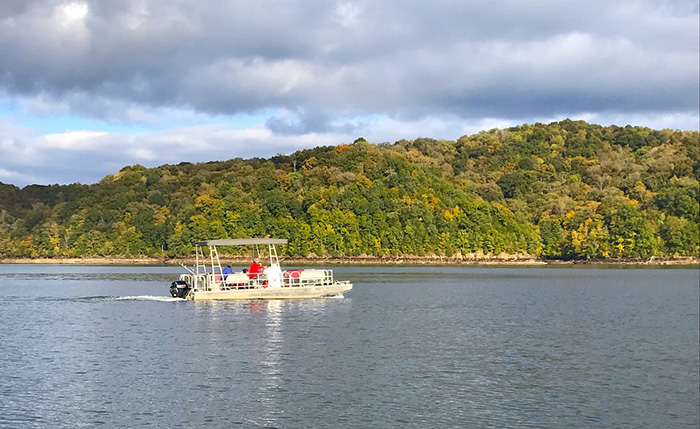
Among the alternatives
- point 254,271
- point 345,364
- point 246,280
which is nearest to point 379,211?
point 254,271

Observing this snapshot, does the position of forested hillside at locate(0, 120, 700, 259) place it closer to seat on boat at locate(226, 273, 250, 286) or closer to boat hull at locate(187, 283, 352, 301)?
boat hull at locate(187, 283, 352, 301)

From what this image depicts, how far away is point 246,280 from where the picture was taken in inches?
2466

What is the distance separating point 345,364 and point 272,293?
28904mm

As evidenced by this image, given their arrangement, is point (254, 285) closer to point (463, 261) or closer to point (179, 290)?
point (179, 290)

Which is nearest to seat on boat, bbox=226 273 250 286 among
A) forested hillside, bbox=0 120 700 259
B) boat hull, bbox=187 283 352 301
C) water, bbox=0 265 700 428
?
boat hull, bbox=187 283 352 301

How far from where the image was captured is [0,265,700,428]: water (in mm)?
26594

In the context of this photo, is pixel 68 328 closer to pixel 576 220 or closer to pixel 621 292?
pixel 621 292

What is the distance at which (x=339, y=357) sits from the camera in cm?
3709

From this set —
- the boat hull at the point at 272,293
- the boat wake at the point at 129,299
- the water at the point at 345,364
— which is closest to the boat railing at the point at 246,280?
the boat hull at the point at 272,293

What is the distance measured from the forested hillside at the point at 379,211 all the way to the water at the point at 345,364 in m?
98.4

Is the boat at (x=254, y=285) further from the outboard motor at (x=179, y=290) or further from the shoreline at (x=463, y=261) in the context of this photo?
the shoreline at (x=463, y=261)

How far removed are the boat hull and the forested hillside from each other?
314 feet

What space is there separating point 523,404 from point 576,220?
14070cm

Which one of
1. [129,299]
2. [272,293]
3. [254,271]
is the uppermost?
[254,271]
